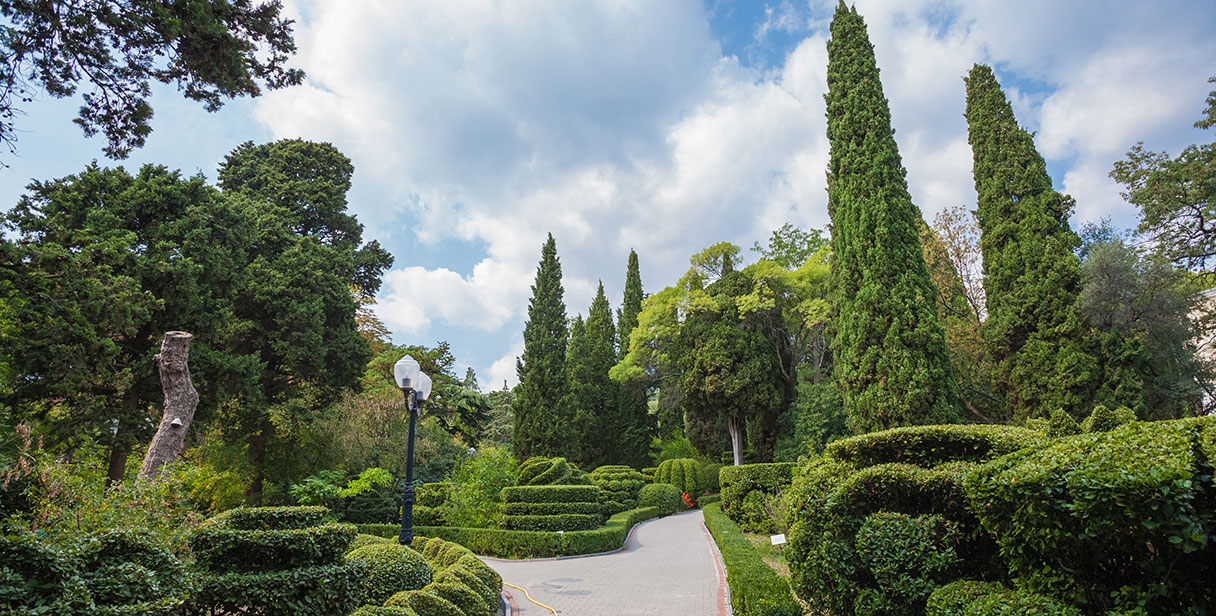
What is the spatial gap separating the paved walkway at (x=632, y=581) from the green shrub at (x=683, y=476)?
967cm

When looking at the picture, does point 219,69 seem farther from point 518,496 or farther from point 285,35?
point 518,496

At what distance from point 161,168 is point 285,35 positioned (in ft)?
37.3

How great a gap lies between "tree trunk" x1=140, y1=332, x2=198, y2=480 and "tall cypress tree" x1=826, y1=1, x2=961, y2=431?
46.8 ft

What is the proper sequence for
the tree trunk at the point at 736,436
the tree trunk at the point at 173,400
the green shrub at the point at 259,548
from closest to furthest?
the green shrub at the point at 259,548, the tree trunk at the point at 173,400, the tree trunk at the point at 736,436

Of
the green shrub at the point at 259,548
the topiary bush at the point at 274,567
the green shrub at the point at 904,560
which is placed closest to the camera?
the topiary bush at the point at 274,567

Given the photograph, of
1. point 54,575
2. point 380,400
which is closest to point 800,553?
point 54,575

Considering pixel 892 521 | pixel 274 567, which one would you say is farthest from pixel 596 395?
pixel 274 567

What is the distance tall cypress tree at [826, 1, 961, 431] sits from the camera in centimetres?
1258

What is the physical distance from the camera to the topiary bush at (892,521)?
4309 millimetres

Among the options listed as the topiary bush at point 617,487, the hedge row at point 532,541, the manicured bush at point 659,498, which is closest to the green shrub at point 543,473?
the hedge row at point 532,541

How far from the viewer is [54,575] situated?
91.7 inches

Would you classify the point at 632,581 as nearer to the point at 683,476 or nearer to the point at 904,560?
the point at 904,560

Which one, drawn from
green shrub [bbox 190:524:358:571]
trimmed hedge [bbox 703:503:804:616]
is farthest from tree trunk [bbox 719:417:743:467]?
green shrub [bbox 190:524:358:571]

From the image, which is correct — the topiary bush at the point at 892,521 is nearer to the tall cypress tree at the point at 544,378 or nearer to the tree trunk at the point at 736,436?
the tree trunk at the point at 736,436
